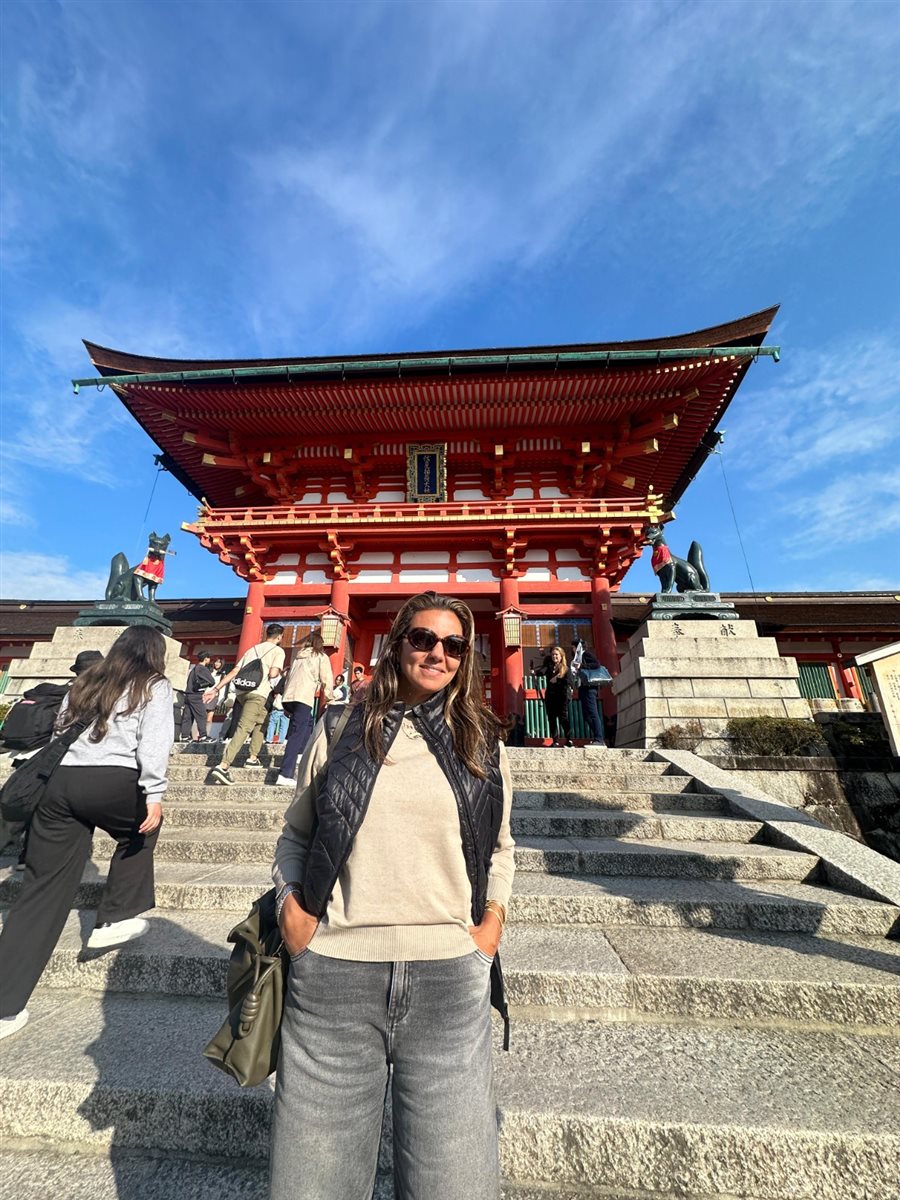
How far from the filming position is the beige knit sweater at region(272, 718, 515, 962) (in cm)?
122

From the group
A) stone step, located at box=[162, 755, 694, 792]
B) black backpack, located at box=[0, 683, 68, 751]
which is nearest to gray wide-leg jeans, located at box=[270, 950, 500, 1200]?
black backpack, located at box=[0, 683, 68, 751]

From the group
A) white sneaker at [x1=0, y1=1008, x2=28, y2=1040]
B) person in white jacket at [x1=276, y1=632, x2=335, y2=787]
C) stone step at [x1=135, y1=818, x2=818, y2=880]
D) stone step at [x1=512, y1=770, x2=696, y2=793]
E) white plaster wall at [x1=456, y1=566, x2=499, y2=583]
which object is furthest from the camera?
white plaster wall at [x1=456, y1=566, x2=499, y2=583]

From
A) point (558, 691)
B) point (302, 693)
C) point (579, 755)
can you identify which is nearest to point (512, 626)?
point (558, 691)

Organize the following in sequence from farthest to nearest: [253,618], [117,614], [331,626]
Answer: [253,618] < [331,626] < [117,614]

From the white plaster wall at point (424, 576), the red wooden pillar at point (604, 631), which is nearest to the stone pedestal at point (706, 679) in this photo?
the red wooden pillar at point (604, 631)

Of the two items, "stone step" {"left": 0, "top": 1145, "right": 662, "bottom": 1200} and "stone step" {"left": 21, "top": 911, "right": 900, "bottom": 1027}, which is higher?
"stone step" {"left": 21, "top": 911, "right": 900, "bottom": 1027}

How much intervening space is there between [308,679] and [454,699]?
4.74m

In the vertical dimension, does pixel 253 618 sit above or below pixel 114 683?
above

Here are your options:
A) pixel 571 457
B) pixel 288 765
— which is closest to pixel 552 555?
pixel 571 457

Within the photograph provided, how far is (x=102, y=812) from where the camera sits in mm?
2549

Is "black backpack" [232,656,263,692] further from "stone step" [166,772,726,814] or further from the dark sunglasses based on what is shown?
the dark sunglasses

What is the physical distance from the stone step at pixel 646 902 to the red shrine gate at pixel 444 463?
24.0ft

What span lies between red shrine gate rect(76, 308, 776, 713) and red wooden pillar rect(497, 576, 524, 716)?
5cm

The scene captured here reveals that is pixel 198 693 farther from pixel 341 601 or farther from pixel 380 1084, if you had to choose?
pixel 380 1084
